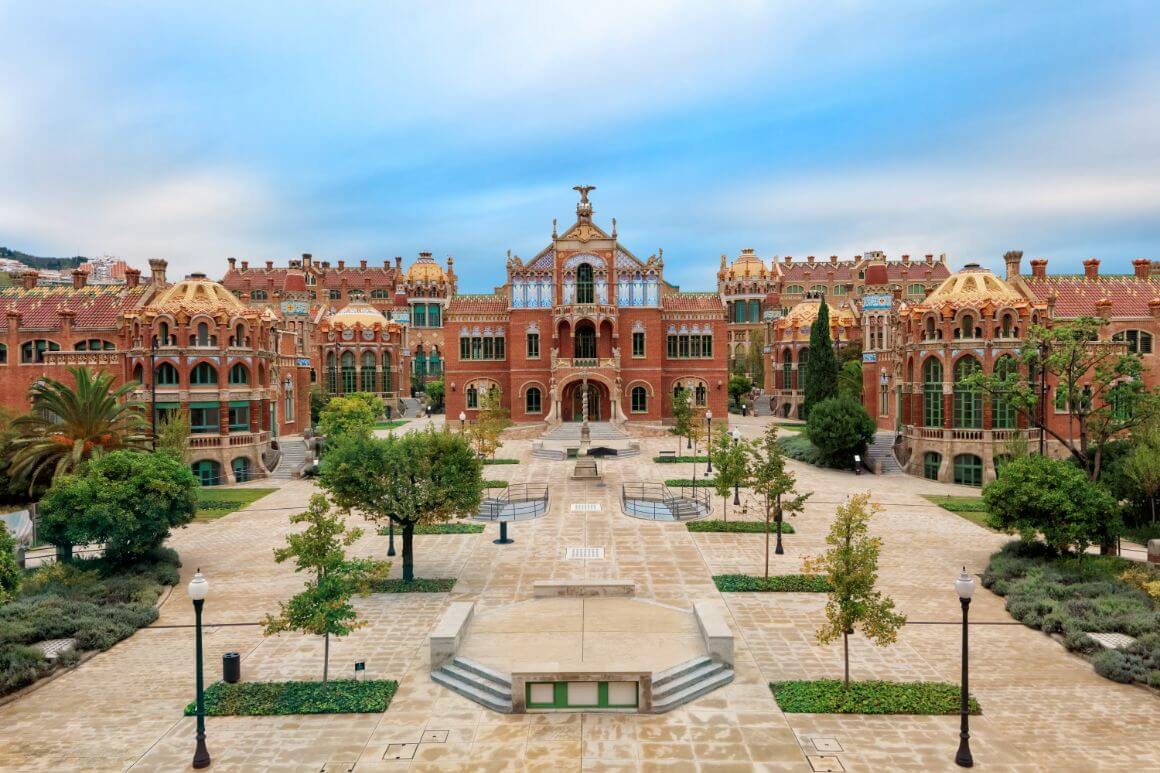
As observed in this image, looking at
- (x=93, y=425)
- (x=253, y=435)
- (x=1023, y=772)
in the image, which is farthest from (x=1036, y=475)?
(x=253, y=435)

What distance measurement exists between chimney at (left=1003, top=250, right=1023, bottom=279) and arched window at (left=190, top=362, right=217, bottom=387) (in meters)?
47.2

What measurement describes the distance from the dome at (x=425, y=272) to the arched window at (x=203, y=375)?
62542mm

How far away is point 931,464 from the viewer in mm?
42250

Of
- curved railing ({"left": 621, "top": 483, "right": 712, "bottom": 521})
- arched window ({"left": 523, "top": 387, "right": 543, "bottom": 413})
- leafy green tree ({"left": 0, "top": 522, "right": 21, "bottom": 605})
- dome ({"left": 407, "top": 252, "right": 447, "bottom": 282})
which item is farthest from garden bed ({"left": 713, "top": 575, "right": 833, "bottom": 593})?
dome ({"left": 407, "top": 252, "right": 447, "bottom": 282})

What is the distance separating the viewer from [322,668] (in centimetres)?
1648

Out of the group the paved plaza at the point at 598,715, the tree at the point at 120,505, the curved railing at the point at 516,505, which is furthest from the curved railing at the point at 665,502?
the tree at the point at 120,505

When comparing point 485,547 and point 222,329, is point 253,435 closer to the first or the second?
point 222,329

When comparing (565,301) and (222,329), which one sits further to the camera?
(565,301)

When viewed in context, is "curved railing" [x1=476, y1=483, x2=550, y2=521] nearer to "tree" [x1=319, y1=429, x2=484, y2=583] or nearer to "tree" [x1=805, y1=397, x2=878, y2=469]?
"tree" [x1=319, y1=429, x2=484, y2=583]

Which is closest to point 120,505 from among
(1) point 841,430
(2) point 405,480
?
(2) point 405,480

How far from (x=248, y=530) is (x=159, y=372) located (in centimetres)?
1573

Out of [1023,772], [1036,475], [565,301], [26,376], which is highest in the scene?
[565,301]

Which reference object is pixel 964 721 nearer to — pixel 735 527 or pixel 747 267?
pixel 735 527

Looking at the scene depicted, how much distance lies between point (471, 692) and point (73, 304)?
45381mm
